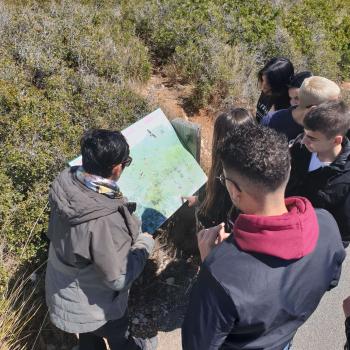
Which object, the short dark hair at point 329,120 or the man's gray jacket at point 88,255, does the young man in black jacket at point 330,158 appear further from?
the man's gray jacket at point 88,255

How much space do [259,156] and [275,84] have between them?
259 centimetres

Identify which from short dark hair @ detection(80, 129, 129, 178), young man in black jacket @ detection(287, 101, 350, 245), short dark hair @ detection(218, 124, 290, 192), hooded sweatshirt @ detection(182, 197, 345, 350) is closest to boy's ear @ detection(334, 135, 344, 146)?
young man in black jacket @ detection(287, 101, 350, 245)

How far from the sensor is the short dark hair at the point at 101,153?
2242 mm

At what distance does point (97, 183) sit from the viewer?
2.23 meters

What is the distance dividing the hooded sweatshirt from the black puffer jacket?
3.54 feet

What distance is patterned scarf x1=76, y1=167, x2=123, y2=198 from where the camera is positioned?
2215 millimetres

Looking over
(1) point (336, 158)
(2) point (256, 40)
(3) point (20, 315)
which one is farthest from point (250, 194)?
(2) point (256, 40)

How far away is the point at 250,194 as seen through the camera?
170 cm

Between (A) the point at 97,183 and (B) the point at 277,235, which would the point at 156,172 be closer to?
(A) the point at 97,183

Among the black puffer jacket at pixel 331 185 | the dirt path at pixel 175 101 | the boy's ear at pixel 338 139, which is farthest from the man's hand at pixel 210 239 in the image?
the dirt path at pixel 175 101

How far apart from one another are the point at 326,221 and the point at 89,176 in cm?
125

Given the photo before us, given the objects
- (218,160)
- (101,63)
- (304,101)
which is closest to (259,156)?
(218,160)

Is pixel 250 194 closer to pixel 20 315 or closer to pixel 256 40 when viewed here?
pixel 20 315

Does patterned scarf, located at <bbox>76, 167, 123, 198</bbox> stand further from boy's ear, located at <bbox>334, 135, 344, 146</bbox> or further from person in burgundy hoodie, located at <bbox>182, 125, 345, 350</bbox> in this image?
boy's ear, located at <bbox>334, 135, 344, 146</bbox>
